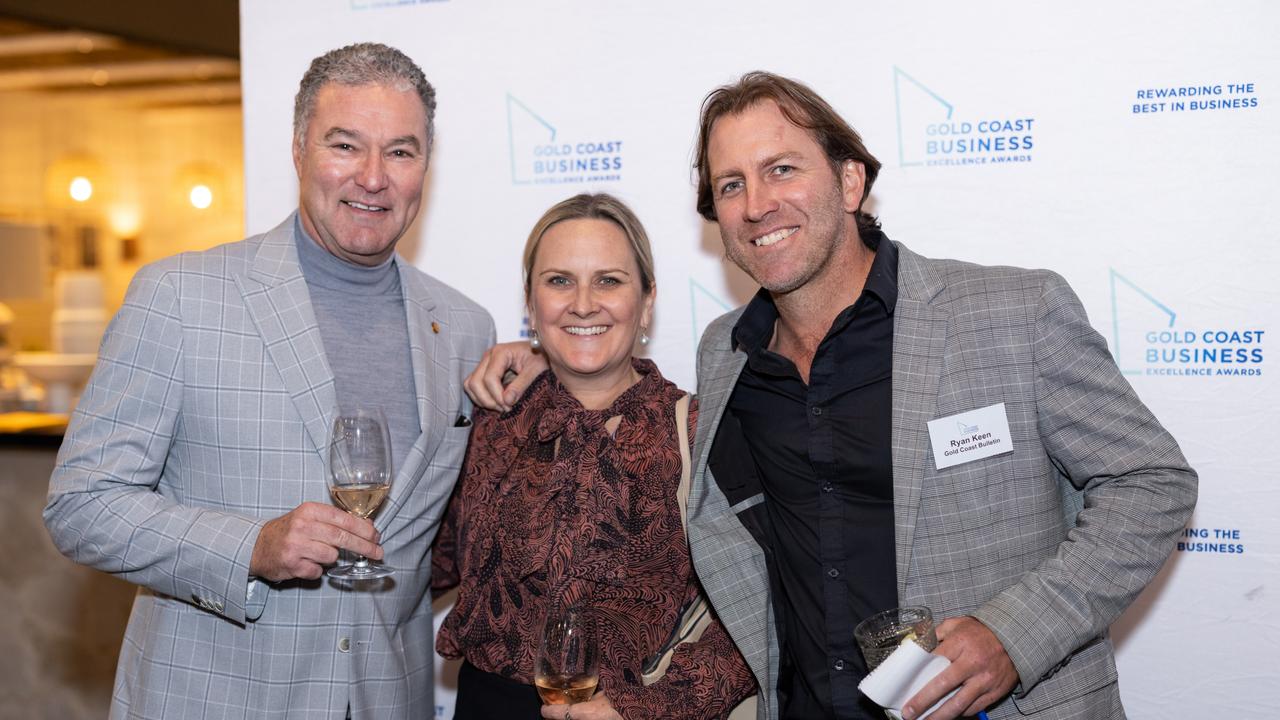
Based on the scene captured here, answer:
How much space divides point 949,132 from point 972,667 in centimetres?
157

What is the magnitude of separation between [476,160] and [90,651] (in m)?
2.79

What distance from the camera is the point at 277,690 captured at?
223cm

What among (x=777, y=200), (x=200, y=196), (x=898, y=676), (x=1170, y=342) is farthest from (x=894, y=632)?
(x=200, y=196)

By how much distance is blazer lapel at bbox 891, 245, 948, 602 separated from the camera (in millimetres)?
2037

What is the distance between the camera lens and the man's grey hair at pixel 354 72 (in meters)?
2.41

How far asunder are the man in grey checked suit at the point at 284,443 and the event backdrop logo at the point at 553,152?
2.36ft

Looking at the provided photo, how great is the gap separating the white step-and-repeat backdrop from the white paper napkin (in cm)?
135

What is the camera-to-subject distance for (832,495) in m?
2.14

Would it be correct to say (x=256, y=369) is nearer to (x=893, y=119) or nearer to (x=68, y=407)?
(x=893, y=119)

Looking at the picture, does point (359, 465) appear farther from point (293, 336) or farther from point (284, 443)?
point (293, 336)

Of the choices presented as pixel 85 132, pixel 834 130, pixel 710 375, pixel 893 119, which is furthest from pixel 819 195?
pixel 85 132

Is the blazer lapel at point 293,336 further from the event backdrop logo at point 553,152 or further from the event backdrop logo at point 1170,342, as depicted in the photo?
the event backdrop logo at point 1170,342

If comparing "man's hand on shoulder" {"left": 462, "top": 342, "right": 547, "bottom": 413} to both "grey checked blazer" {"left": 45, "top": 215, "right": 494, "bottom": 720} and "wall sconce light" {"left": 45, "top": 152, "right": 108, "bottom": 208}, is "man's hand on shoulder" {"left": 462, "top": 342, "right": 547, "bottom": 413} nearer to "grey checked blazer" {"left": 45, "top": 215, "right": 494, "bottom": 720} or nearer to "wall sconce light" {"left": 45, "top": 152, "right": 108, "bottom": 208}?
"grey checked blazer" {"left": 45, "top": 215, "right": 494, "bottom": 720}

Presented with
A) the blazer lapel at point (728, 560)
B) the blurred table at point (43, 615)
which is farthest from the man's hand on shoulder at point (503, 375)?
the blurred table at point (43, 615)
